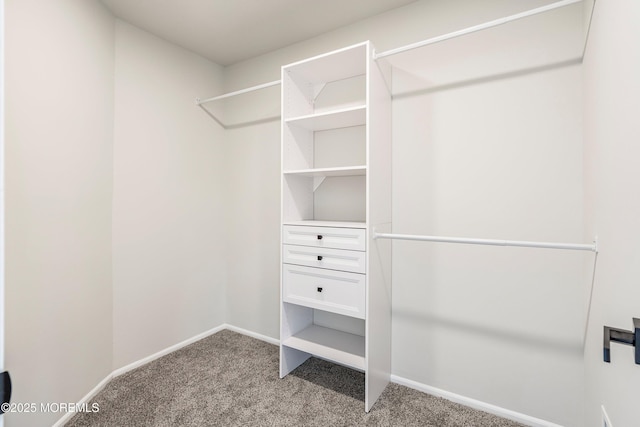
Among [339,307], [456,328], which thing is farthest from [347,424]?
[456,328]

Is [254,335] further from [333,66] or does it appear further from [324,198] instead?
[333,66]

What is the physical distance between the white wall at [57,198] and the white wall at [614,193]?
93.3 inches

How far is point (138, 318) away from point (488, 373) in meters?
2.39

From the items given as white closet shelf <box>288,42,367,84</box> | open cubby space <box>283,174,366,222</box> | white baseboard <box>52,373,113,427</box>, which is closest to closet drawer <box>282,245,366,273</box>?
open cubby space <box>283,174,366,222</box>

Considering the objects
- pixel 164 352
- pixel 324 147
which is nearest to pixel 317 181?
pixel 324 147

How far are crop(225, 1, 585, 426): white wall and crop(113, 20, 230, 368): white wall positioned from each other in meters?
1.45

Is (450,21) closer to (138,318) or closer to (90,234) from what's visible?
(90,234)

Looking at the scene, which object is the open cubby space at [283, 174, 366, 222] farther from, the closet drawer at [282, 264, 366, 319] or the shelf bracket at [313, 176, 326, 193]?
the closet drawer at [282, 264, 366, 319]

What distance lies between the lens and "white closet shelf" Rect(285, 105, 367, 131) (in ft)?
6.18

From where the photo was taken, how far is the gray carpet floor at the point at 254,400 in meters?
1.69

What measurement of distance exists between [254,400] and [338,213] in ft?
4.41

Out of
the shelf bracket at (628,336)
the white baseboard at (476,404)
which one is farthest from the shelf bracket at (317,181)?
the shelf bracket at (628,336)

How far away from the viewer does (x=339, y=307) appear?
1.87m

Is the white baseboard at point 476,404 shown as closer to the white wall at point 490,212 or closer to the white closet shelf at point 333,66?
the white wall at point 490,212
